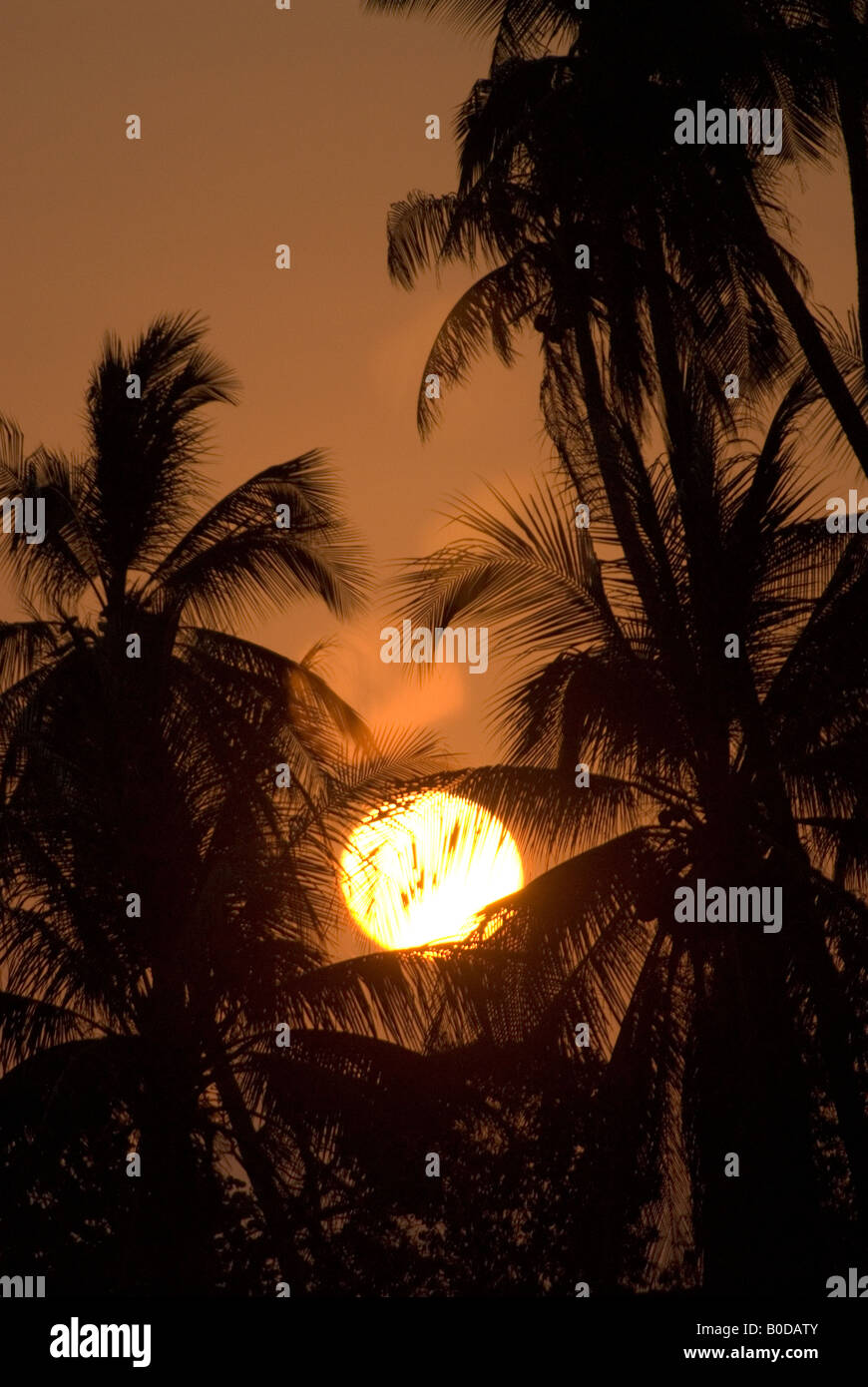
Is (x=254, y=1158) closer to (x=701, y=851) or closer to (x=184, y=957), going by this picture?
(x=184, y=957)

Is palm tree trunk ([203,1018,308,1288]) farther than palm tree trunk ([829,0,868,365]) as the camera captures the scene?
No

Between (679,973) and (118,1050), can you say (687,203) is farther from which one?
(118,1050)

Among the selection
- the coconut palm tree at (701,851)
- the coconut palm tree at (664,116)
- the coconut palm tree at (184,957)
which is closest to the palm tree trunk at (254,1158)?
the coconut palm tree at (184,957)

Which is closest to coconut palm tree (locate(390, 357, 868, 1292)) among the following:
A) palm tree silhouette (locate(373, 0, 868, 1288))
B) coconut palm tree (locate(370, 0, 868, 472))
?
palm tree silhouette (locate(373, 0, 868, 1288))

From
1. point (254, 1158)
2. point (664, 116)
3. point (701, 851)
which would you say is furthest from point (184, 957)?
point (664, 116)

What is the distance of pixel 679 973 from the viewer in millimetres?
14875

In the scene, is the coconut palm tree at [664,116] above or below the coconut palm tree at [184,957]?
above

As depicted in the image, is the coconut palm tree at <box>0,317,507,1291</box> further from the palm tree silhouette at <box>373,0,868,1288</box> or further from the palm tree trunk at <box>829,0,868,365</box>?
the palm tree trunk at <box>829,0,868,365</box>

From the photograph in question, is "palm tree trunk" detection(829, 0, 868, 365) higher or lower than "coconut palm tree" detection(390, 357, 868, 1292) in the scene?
higher

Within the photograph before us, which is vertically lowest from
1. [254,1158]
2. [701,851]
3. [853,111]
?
[254,1158]

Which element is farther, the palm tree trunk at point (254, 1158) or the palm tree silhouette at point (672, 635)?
the palm tree trunk at point (254, 1158)

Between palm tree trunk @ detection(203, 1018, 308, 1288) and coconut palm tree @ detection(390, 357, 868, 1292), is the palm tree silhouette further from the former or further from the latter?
palm tree trunk @ detection(203, 1018, 308, 1288)

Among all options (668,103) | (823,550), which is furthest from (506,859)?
(668,103)

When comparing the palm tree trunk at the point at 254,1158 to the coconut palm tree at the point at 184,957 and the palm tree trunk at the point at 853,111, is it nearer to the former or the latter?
the coconut palm tree at the point at 184,957
